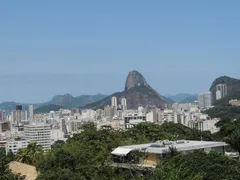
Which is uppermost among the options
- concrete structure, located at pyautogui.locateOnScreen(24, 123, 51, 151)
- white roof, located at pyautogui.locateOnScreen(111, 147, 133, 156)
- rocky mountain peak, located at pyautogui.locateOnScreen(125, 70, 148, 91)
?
rocky mountain peak, located at pyautogui.locateOnScreen(125, 70, 148, 91)

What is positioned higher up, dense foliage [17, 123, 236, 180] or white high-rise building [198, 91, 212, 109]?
white high-rise building [198, 91, 212, 109]

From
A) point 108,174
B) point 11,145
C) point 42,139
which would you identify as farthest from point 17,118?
point 108,174

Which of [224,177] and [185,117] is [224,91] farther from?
[224,177]

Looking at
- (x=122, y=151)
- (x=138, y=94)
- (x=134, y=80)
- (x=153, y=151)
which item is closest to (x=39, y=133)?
(x=122, y=151)

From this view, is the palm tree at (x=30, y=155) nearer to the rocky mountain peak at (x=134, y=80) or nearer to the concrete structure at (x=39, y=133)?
the concrete structure at (x=39, y=133)

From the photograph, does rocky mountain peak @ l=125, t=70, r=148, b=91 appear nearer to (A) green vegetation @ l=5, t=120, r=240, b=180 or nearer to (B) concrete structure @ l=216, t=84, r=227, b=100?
(B) concrete structure @ l=216, t=84, r=227, b=100

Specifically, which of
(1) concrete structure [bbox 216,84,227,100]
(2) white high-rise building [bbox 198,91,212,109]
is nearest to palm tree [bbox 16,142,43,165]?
(1) concrete structure [bbox 216,84,227,100]

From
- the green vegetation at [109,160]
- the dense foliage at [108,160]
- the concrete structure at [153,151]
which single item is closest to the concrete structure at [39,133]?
the dense foliage at [108,160]
